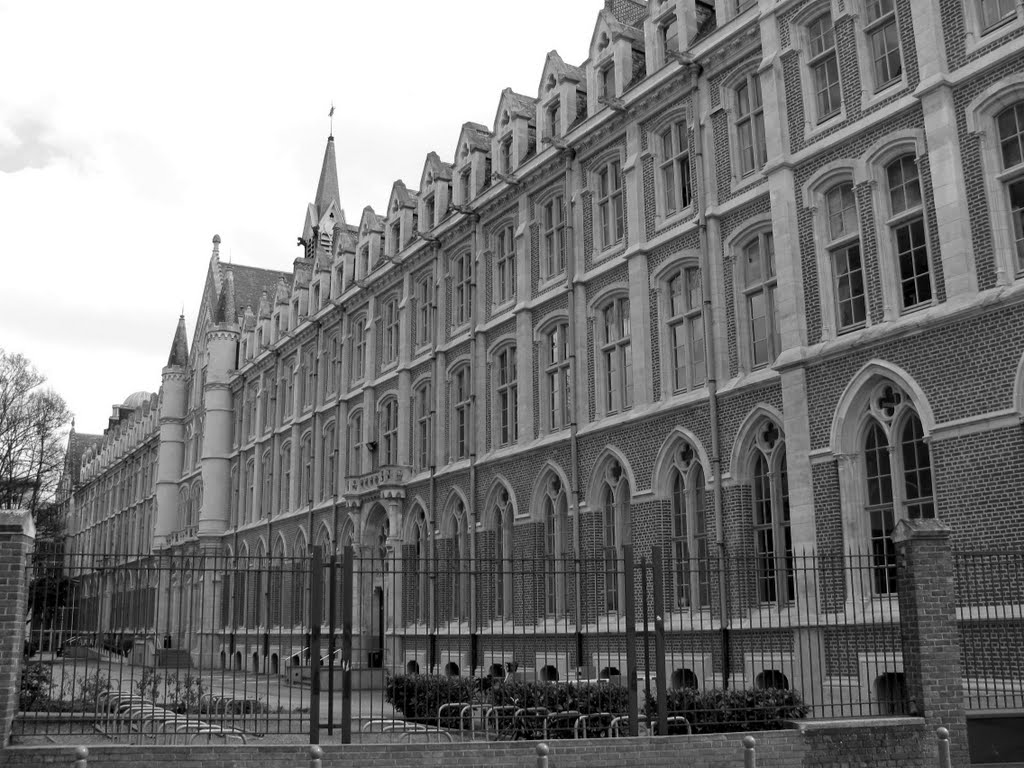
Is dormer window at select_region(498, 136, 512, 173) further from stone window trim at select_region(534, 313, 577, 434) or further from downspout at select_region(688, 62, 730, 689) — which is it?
downspout at select_region(688, 62, 730, 689)

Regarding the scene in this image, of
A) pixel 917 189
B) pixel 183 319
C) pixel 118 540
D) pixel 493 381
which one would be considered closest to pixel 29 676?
pixel 493 381

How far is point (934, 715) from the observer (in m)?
13.3

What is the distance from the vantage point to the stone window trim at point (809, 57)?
20.1m

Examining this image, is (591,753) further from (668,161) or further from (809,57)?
(668,161)

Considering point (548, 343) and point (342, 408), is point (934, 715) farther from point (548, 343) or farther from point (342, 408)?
point (342, 408)

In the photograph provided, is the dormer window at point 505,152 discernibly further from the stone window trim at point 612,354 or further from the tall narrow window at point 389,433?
the tall narrow window at point 389,433

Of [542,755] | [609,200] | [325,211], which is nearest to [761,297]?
[609,200]

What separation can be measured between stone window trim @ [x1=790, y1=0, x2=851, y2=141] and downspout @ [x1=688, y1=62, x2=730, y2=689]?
322cm

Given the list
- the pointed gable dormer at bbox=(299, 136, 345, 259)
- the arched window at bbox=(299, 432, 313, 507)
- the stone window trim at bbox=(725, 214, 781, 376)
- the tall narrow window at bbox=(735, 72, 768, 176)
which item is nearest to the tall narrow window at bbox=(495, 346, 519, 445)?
the stone window trim at bbox=(725, 214, 781, 376)

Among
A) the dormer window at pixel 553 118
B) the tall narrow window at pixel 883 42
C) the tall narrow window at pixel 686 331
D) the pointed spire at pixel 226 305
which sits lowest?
the tall narrow window at pixel 686 331

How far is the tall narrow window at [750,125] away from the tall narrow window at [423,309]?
15265 mm

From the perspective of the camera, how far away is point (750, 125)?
22938 millimetres

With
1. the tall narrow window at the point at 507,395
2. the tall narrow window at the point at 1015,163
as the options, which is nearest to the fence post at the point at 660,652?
the tall narrow window at the point at 1015,163

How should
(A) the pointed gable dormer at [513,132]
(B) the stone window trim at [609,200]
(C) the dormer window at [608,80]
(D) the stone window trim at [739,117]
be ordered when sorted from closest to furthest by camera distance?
(D) the stone window trim at [739,117] < (B) the stone window trim at [609,200] < (C) the dormer window at [608,80] < (A) the pointed gable dormer at [513,132]
